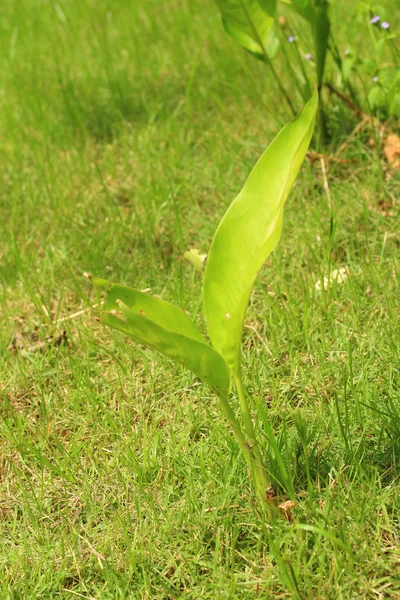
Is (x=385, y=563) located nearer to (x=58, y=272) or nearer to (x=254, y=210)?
(x=254, y=210)

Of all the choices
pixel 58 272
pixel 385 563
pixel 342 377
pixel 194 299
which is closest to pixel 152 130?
pixel 58 272

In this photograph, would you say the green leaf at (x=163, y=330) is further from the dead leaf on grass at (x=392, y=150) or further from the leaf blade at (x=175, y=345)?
the dead leaf on grass at (x=392, y=150)

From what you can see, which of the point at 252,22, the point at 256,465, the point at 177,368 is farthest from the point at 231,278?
the point at 252,22

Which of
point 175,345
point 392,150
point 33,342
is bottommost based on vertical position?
point 392,150

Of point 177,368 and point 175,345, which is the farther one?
point 177,368

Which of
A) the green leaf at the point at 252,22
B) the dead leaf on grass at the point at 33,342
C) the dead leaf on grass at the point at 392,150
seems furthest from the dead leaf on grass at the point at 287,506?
the green leaf at the point at 252,22

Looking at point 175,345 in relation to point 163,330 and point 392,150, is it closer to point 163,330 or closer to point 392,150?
point 163,330
